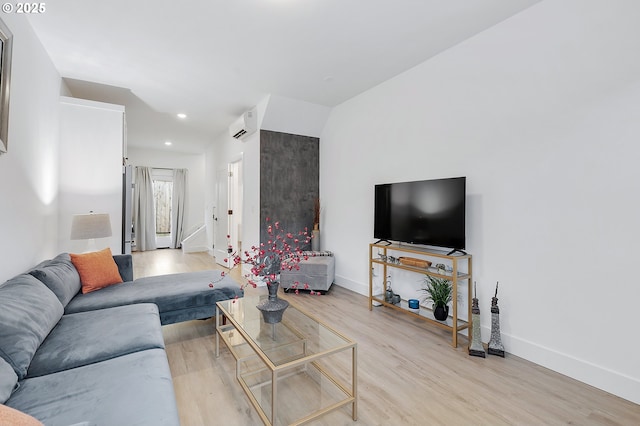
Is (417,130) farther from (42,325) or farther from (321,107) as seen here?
(42,325)

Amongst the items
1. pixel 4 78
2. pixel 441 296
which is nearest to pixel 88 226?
pixel 4 78

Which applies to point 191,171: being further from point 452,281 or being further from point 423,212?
point 452,281

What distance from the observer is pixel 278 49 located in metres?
2.92

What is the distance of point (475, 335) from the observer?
7.97 feet

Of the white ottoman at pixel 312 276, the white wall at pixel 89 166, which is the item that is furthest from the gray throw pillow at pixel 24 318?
the white ottoman at pixel 312 276

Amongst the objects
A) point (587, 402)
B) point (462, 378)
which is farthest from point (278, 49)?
point (587, 402)

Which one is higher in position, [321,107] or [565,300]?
[321,107]

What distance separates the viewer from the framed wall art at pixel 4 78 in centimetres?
192

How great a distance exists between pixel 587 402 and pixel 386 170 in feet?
8.66

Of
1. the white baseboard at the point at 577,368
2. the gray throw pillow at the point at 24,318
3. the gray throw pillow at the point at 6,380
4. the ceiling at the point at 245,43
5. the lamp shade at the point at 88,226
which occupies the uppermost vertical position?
the ceiling at the point at 245,43

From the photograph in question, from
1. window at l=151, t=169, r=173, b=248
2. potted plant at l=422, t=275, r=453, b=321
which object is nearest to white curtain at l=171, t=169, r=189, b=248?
window at l=151, t=169, r=173, b=248

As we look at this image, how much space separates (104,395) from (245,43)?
2.87 metres

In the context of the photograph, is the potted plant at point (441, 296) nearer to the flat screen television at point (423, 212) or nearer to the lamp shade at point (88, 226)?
the flat screen television at point (423, 212)

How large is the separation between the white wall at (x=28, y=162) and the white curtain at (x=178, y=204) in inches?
195
